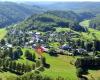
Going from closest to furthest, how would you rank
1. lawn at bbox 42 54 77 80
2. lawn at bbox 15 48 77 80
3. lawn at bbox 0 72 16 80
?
lawn at bbox 0 72 16 80
lawn at bbox 42 54 77 80
lawn at bbox 15 48 77 80

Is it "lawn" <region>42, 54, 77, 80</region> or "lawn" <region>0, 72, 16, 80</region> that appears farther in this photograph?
"lawn" <region>42, 54, 77, 80</region>

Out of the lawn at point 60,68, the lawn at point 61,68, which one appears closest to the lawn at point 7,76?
the lawn at point 60,68

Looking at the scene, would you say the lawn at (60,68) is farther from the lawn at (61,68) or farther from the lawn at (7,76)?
the lawn at (7,76)

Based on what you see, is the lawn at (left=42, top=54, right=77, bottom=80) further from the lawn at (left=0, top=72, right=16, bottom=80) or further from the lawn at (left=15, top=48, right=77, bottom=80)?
the lawn at (left=0, top=72, right=16, bottom=80)

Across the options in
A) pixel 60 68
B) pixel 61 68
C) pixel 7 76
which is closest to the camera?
pixel 7 76

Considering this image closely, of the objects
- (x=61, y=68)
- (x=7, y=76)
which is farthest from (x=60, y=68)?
(x=7, y=76)

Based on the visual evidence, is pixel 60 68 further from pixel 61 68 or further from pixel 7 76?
pixel 7 76

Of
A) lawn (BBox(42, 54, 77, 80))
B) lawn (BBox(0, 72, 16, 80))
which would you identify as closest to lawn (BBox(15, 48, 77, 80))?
lawn (BBox(42, 54, 77, 80))

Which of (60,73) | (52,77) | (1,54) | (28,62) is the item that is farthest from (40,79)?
(1,54)

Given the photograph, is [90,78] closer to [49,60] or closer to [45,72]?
[45,72]

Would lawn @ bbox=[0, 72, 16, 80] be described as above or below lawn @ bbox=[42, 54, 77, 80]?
above

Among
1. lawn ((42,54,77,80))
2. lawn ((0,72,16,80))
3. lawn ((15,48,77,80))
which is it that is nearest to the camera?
lawn ((0,72,16,80))
